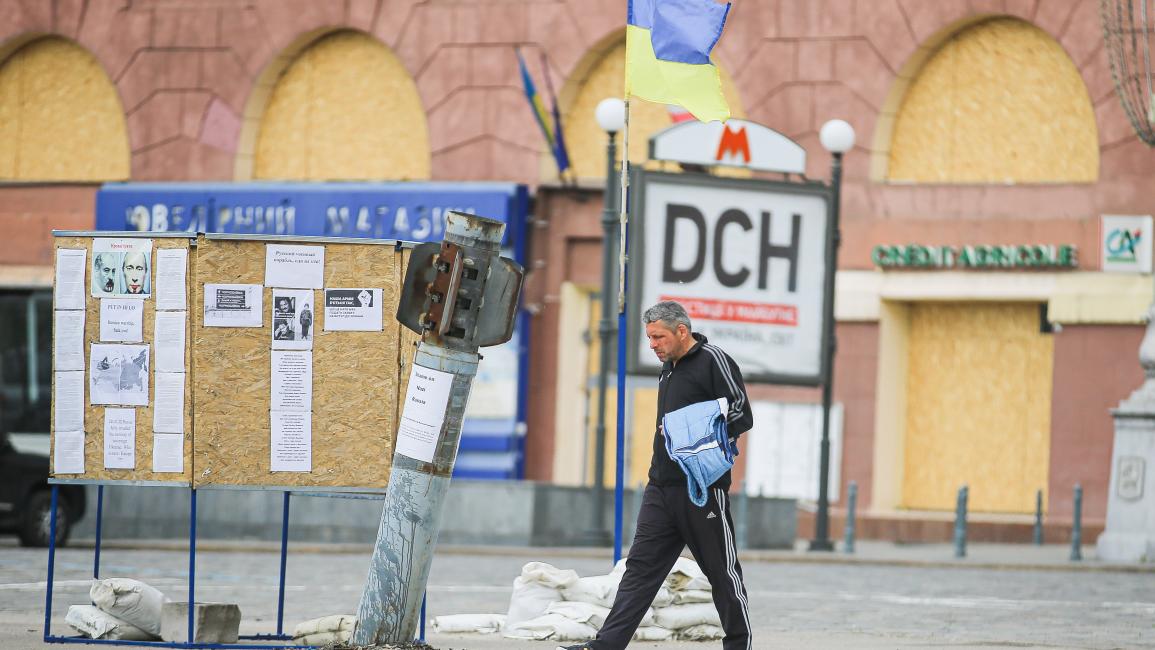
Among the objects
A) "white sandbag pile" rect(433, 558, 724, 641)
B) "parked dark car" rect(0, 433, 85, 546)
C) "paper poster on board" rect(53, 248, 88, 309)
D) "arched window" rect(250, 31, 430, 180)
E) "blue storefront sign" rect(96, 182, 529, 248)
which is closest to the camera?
"paper poster on board" rect(53, 248, 88, 309)

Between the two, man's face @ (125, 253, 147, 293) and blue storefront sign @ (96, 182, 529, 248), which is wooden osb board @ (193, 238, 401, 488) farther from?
blue storefront sign @ (96, 182, 529, 248)

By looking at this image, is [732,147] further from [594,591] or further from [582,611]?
[582,611]

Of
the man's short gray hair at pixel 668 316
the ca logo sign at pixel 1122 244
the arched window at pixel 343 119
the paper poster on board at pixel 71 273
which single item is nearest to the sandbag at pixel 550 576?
the man's short gray hair at pixel 668 316

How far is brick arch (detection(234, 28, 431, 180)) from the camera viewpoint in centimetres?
3262

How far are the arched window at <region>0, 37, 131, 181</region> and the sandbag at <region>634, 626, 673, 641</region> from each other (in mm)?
23824

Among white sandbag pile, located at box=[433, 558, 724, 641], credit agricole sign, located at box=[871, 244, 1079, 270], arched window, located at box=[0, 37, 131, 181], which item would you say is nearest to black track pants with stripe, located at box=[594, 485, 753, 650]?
white sandbag pile, located at box=[433, 558, 724, 641]

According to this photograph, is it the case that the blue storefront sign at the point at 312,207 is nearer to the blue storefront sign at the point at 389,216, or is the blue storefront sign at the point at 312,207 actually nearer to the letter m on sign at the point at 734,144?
the blue storefront sign at the point at 389,216

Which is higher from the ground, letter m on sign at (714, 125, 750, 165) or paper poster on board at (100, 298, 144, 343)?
letter m on sign at (714, 125, 750, 165)

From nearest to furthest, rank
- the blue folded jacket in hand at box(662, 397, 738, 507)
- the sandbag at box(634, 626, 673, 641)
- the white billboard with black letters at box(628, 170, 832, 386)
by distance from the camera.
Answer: the blue folded jacket in hand at box(662, 397, 738, 507) < the sandbag at box(634, 626, 673, 641) < the white billboard with black letters at box(628, 170, 832, 386)

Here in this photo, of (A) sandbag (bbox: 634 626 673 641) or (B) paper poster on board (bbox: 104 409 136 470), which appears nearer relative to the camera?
(B) paper poster on board (bbox: 104 409 136 470)

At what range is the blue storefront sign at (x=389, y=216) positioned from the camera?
102 ft

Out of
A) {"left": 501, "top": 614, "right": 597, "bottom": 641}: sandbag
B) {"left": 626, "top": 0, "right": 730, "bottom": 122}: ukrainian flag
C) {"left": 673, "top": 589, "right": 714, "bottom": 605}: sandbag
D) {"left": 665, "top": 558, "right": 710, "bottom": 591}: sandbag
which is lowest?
{"left": 501, "top": 614, "right": 597, "bottom": 641}: sandbag

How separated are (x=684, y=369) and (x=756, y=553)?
513 inches

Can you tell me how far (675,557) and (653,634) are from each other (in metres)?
2.27
